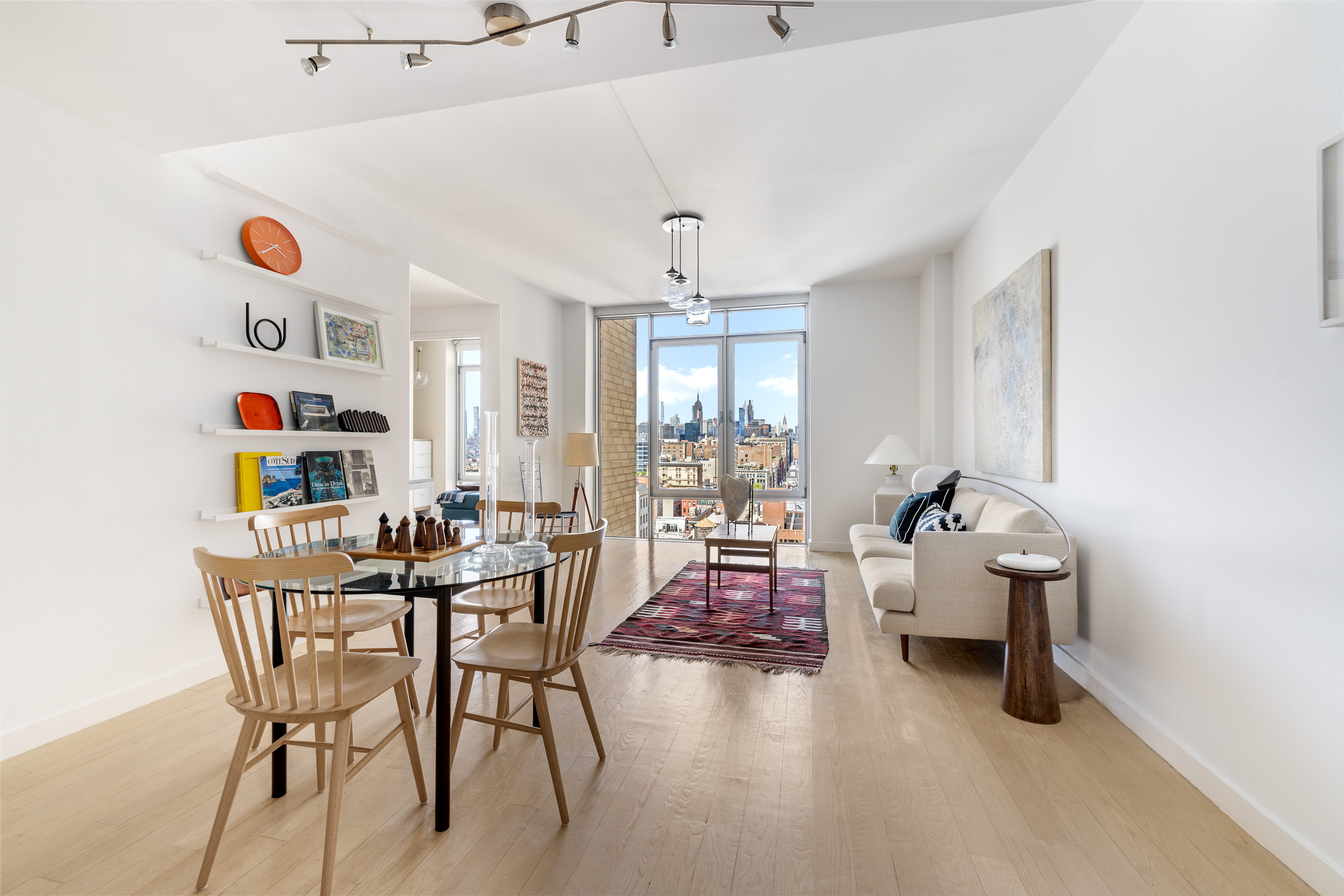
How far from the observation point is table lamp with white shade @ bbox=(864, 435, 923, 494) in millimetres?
5418

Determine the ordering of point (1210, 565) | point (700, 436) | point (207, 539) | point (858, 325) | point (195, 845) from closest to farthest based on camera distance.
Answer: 1. point (195, 845)
2. point (1210, 565)
3. point (207, 539)
4. point (858, 325)
5. point (700, 436)

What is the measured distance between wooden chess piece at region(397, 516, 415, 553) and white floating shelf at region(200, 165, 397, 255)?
2187 mm

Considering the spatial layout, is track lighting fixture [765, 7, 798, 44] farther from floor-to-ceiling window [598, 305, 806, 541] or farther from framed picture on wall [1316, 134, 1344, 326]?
floor-to-ceiling window [598, 305, 806, 541]

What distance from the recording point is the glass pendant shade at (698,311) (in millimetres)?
4664

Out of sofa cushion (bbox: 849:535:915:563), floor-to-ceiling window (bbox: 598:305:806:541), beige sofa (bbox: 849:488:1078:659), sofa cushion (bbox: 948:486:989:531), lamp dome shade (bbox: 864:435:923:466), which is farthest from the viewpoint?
floor-to-ceiling window (bbox: 598:305:806:541)

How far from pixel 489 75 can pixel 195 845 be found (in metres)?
2.61

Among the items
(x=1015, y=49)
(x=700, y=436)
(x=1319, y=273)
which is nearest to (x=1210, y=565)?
(x=1319, y=273)

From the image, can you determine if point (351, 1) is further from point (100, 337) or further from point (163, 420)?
point (163, 420)

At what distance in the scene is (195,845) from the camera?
1729 mm

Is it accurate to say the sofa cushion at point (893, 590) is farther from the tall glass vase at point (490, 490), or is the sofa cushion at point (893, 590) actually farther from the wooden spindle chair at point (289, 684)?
the wooden spindle chair at point (289, 684)

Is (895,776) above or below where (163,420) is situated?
below

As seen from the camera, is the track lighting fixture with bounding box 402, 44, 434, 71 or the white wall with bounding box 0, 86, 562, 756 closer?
the track lighting fixture with bounding box 402, 44, 434, 71

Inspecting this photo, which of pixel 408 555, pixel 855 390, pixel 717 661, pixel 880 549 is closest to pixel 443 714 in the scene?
pixel 408 555

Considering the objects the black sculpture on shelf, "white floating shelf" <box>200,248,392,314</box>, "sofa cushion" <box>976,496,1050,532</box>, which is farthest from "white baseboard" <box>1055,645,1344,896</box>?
"white floating shelf" <box>200,248,392,314</box>
